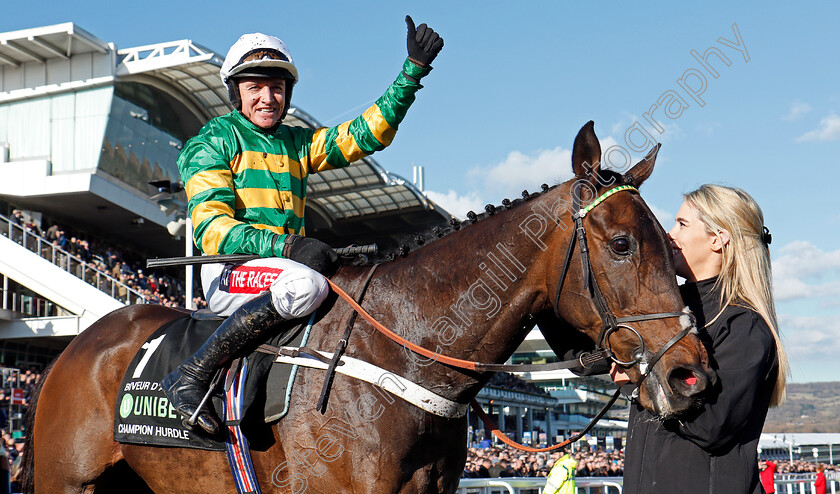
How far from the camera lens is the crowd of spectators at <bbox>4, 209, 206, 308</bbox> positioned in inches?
766

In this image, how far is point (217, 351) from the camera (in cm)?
278

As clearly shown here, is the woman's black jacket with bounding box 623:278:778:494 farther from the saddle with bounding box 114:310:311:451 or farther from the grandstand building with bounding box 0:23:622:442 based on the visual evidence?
the grandstand building with bounding box 0:23:622:442

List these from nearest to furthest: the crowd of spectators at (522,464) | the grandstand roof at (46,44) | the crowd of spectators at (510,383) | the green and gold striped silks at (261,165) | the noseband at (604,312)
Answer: the noseband at (604,312)
the green and gold striped silks at (261,165)
the crowd of spectators at (522,464)
the grandstand roof at (46,44)
the crowd of spectators at (510,383)

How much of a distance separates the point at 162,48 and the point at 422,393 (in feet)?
69.8

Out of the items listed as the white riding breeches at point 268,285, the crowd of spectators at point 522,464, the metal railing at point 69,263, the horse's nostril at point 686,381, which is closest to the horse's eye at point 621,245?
the horse's nostril at point 686,381

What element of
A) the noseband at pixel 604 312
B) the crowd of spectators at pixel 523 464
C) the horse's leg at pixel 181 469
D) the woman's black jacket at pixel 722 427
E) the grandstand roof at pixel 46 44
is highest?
the grandstand roof at pixel 46 44

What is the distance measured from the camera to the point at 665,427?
243 cm

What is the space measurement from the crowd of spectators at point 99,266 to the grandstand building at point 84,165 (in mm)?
53

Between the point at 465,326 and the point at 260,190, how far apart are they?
42.0 inches

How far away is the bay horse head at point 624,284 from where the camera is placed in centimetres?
229

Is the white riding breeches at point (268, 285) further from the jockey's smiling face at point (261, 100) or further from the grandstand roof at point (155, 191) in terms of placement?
the grandstand roof at point (155, 191)

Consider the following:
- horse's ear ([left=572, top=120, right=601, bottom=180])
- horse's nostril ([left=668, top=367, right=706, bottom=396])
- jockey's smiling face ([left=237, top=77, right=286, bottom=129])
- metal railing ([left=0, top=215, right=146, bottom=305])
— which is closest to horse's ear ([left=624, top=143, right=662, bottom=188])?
horse's ear ([left=572, top=120, right=601, bottom=180])

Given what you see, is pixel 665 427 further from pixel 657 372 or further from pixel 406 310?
pixel 406 310

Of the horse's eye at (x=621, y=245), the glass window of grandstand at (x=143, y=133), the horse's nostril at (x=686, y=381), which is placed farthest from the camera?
the glass window of grandstand at (x=143, y=133)
